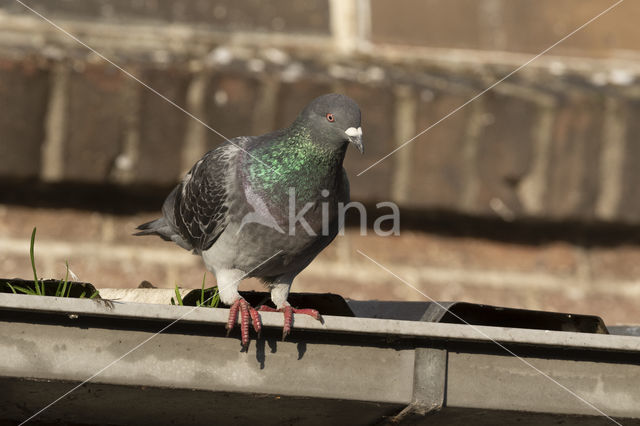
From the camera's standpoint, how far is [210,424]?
2.52 metres

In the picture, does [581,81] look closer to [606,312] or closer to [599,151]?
[599,151]

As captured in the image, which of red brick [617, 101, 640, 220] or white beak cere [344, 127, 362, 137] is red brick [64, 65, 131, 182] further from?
red brick [617, 101, 640, 220]

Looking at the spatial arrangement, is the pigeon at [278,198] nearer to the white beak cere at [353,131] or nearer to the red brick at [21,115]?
the white beak cere at [353,131]

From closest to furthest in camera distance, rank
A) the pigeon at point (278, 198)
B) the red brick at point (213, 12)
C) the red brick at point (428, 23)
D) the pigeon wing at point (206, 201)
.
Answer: the pigeon at point (278, 198)
the pigeon wing at point (206, 201)
the red brick at point (213, 12)
the red brick at point (428, 23)

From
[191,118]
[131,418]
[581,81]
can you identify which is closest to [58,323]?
[131,418]

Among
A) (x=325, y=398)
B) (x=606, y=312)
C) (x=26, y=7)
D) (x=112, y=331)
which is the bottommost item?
(x=606, y=312)

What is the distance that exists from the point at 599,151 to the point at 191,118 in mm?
1656

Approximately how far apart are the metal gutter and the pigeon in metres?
0.97

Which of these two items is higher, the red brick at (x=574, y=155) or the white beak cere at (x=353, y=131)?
the white beak cere at (x=353, y=131)

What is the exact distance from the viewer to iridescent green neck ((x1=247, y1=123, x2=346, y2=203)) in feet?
10.8

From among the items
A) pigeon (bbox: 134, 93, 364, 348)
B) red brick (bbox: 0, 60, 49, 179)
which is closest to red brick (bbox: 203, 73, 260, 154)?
red brick (bbox: 0, 60, 49, 179)

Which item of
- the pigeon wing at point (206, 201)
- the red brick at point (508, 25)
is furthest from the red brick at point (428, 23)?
the pigeon wing at point (206, 201)

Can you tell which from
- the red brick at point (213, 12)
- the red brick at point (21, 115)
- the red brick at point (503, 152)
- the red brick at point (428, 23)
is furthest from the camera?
the red brick at point (428, 23)

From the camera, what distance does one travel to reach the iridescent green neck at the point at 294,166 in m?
3.30
